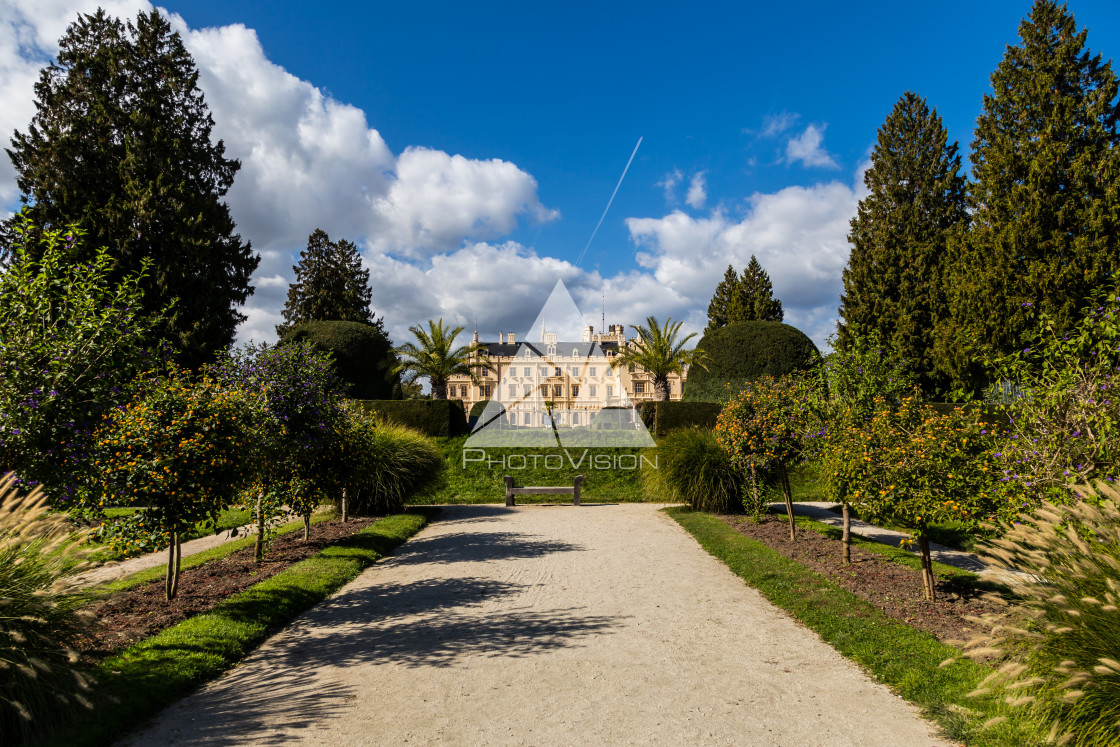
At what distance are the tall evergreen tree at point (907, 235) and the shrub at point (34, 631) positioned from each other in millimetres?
27065

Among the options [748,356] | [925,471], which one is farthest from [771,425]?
[748,356]

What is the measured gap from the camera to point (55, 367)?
5.34 metres

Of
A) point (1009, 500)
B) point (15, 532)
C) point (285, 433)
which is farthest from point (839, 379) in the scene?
point (15, 532)

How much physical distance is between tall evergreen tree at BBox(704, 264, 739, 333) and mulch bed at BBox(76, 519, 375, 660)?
105ft

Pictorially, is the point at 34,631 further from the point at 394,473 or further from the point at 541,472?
the point at 541,472

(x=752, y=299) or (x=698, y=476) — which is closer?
(x=698, y=476)

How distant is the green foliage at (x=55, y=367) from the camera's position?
5.11 metres

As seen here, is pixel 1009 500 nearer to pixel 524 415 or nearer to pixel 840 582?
pixel 840 582

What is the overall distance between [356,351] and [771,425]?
58.2 ft

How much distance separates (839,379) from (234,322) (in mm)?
22869

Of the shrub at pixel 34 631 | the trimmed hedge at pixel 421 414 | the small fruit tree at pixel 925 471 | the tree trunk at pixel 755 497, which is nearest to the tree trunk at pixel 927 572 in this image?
the small fruit tree at pixel 925 471

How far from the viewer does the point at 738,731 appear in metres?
3.86

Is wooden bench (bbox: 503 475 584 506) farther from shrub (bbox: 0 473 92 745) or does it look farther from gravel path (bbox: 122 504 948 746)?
shrub (bbox: 0 473 92 745)

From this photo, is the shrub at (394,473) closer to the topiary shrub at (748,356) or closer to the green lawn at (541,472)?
the green lawn at (541,472)
